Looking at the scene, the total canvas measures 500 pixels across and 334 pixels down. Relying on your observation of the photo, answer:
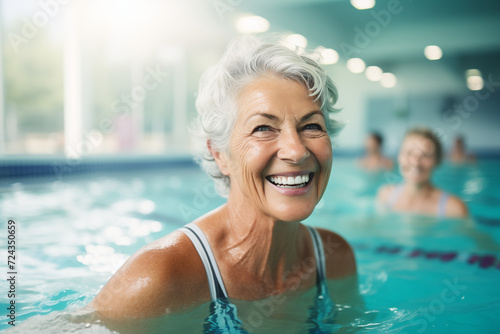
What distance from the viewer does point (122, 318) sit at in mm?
1494

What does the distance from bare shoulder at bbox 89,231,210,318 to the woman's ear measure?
324 millimetres

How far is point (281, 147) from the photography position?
4.88 feet

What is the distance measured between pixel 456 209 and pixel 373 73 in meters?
16.6

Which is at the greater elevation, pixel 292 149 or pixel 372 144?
pixel 372 144

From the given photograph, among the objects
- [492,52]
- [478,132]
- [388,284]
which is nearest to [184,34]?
[492,52]

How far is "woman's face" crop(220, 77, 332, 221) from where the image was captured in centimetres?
150

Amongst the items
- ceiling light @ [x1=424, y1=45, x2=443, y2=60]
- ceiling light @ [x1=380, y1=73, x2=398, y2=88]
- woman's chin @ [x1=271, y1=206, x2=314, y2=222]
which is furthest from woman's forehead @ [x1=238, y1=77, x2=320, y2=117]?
ceiling light @ [x1=380, y1=73, x2=398, y2=88]

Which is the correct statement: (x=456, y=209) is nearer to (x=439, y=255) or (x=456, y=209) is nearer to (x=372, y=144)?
(x=439, y=255)

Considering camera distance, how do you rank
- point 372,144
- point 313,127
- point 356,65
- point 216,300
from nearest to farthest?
point 313,127 → point 216,300 → point 372,144 → point 356,65

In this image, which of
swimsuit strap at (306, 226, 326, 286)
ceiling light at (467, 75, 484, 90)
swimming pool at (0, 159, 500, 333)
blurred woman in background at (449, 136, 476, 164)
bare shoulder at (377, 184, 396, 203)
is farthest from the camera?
ceiling light at (467, 75, 484, 90)

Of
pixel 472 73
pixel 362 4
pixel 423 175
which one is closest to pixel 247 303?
pixel 423 175

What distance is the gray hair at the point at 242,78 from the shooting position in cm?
155

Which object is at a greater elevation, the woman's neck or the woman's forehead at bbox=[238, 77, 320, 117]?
the woman's forehead at bbox=[238, 77, 320, 117]

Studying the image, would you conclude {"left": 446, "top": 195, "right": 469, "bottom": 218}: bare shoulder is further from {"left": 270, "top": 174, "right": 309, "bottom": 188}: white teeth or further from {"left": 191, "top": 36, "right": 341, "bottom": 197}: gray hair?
{"left": 270, "top": 174, "right": 309, "bottom": 188}: white teeth
